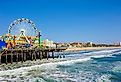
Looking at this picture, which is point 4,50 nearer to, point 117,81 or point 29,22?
point 29,22

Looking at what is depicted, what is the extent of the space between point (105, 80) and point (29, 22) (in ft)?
133

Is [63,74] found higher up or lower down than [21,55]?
lower down

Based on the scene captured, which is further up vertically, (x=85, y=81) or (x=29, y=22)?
(x=29, y=22)

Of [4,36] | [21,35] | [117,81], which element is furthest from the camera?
[21,35]

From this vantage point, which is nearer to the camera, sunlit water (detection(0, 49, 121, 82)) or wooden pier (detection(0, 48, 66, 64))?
sunlit water (detection(0, 49, 121, 82))

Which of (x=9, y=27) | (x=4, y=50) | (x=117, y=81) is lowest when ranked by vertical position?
(x=117, y=81)

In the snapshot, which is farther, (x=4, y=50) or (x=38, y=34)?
(x=38, y=34)

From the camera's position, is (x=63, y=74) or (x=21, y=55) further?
(x=21, y=55)

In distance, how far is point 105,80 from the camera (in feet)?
102

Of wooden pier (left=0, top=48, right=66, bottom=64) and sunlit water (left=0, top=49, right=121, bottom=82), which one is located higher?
wooden pier (left=0, top=48, right=66, bottom=64)

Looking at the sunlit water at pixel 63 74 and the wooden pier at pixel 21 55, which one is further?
the wooden pier at pixel 21 55

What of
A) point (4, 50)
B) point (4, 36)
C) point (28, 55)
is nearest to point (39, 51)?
point (28, 55)

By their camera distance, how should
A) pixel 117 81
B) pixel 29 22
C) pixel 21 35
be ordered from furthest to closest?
pixel 29 22 → pixel 21 35 → pixel 117 81

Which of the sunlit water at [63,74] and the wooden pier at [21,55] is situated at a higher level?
the wooden pier at [21,55]
